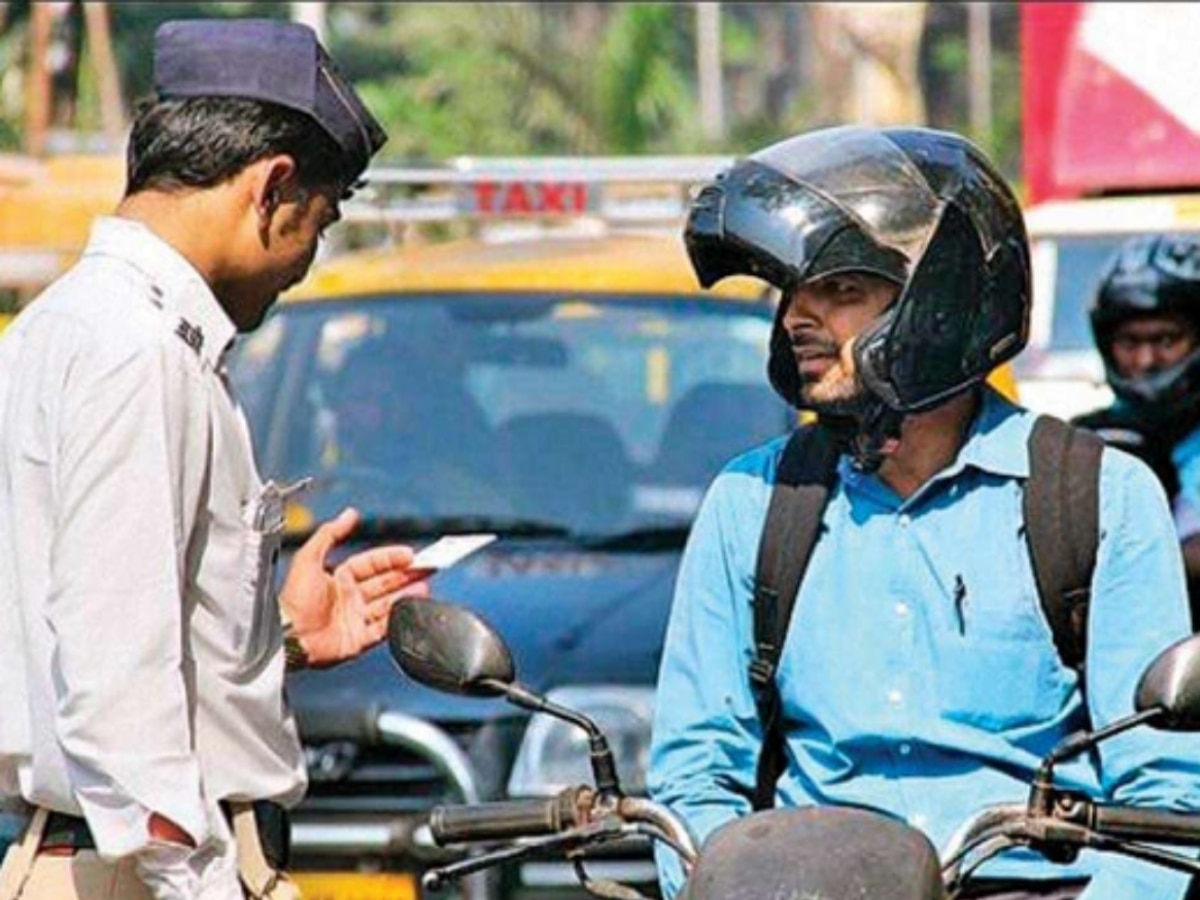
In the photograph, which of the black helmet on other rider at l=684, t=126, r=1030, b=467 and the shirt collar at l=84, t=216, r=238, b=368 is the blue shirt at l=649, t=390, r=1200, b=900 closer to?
the black helmet on other rider at l=684, t=126, r=1030, b=467

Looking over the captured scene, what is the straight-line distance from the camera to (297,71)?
15.9 feet

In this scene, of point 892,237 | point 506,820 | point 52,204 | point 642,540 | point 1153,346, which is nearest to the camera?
point 506,820

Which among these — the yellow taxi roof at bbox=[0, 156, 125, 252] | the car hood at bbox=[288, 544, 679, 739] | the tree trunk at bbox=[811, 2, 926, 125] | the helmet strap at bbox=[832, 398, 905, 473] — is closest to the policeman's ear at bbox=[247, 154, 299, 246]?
the helmet strap at bbox=[832, 398, 905, 473]

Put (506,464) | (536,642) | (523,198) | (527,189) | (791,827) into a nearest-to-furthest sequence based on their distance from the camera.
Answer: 1. (791,827)
2. (536,642)
3. (506,464)
4. (527,189)
5. (523,198)

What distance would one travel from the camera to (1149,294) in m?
8.81

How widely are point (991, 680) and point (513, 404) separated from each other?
509 centimetres

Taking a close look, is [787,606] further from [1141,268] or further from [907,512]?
[1141,268]

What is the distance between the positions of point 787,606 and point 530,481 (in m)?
4.66

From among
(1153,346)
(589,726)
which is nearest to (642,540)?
(1153,346)

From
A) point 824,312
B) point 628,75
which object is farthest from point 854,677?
point 628,75

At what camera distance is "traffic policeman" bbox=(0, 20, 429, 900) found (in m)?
4.44

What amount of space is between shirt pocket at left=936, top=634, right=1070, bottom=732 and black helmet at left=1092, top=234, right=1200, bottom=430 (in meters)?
4.00

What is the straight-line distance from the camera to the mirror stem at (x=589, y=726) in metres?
4.24

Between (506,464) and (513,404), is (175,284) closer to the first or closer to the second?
(506,464)
